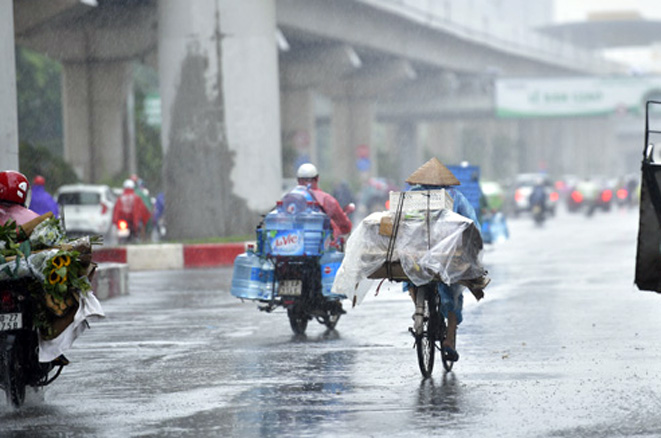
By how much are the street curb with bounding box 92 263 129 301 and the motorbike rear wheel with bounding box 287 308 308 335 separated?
5.36 m

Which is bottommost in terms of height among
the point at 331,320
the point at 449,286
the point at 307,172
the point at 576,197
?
the point at 576,197

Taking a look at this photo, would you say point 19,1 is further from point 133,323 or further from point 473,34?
point 473,34

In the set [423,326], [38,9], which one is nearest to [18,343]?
[423,326]

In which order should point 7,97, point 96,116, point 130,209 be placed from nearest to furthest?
1. point 7,97
2. point 130,209
3. point 96,116

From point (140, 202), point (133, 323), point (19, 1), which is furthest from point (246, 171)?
point (133, 323)

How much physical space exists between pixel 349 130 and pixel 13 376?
54970 mm

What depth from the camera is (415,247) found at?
400 inches

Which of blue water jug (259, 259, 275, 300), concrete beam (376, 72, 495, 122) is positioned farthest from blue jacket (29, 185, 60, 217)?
concrete beam (376, 72, 495, 122)

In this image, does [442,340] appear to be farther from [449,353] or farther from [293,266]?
[293,266]

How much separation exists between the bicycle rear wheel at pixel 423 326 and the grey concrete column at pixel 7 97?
1150cm

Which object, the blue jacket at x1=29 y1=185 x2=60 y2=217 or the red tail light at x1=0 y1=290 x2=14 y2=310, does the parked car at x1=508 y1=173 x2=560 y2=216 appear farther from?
the red tail light at x1=0 y1=290 x2=14 y2=310

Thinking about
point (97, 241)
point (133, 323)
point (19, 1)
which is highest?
point (19, 1)

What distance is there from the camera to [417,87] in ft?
227

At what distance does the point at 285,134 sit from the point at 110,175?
10590 mm
